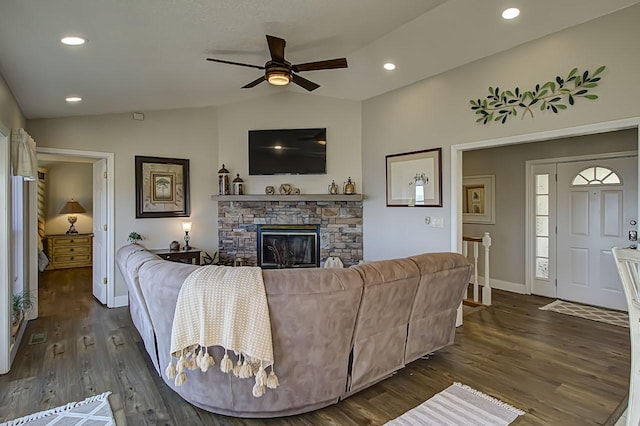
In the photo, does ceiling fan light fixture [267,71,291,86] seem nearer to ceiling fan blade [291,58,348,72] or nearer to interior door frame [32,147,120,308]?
ceiling fan blade [291,58,348,72]

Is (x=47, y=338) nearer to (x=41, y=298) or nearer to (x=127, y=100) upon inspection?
(x=41, y=298)

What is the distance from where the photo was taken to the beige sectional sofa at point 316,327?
214cm

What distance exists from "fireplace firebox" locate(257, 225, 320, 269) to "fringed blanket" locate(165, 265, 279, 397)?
3.65 meters

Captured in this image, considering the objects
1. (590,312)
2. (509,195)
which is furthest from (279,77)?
(590,312)

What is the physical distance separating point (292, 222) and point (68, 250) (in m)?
5.32

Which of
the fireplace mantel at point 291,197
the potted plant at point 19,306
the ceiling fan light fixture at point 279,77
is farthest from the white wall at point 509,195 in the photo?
the potted plant at point 19,306

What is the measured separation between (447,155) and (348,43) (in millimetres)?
1675

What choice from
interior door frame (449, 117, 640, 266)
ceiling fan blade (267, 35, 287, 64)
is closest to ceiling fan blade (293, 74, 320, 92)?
ceiling fan blade (267, 35, 287, 64)

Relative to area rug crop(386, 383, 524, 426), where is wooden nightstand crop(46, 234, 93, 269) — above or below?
above

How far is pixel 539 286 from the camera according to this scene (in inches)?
212

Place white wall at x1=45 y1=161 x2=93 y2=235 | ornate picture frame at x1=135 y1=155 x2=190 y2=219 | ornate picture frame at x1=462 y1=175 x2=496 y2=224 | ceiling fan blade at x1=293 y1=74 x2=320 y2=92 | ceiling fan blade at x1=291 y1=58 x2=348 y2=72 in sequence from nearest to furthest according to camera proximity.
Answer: ceiling fan blade at x1=291 y1=58 x2=348 y2=72
ceiling fan blade at x1=293 y1=74 x2=320 y2=92
ornate picture frame at x1=135 y1=155 x2=190 y2=219
ornate picture frame at x1=462 y1=175 x2=496 y2=224
white wall at x1=45 y1=161 x2=93 y2=235

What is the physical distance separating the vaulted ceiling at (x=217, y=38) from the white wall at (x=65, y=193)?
4181mm

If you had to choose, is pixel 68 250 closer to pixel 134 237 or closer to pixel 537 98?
pixel 134 237

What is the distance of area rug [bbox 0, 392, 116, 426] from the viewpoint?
2.27 m
